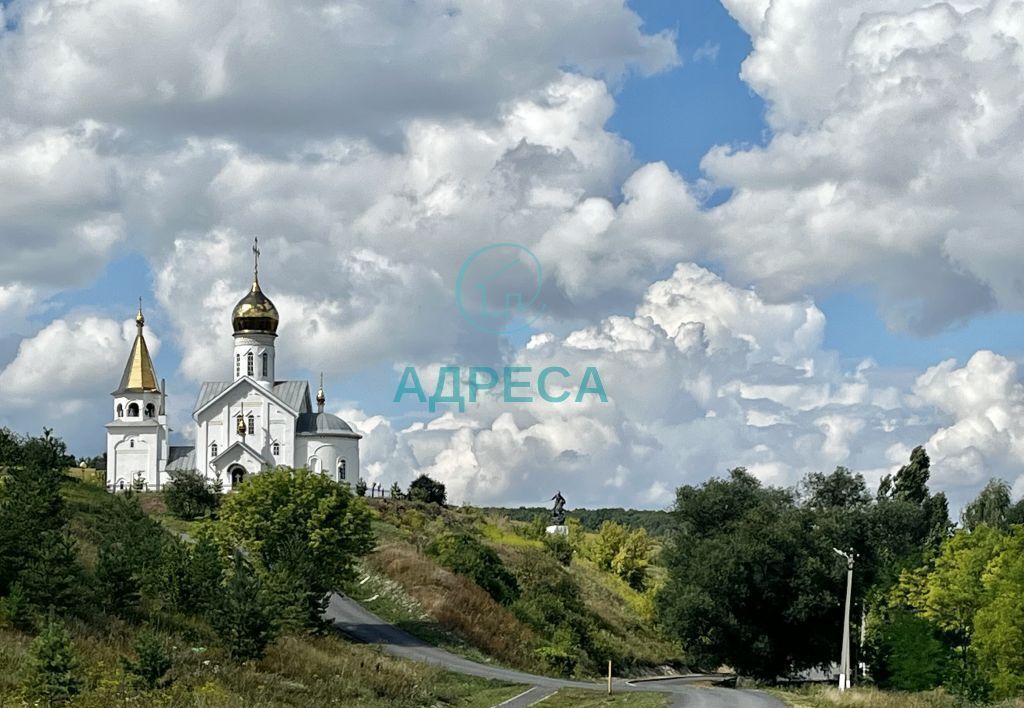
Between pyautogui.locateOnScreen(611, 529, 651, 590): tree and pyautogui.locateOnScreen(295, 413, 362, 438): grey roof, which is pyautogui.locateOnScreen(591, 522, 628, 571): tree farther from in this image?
pyautogui.locateOnScreen(295, 413, 362, 438): grey roof

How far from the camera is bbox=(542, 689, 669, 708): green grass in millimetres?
38875

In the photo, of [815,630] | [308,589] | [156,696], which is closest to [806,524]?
[815,630]

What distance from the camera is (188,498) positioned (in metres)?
82.0

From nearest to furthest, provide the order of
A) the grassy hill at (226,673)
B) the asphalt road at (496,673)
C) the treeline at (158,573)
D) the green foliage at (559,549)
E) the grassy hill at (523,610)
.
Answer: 1. the grassy hill at (226,673)
2. the treeline at (158,573)
3. the asphalt road at (496,673)
4. the grassy hill at (523,610)
5. the green foliage at (559,549)

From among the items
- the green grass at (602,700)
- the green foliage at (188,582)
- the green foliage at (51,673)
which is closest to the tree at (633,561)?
the green grass at (602,700)

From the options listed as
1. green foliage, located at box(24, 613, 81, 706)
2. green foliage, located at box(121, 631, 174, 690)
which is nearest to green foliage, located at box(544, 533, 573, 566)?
green foliage, located at box(121, 631, 174, 690)

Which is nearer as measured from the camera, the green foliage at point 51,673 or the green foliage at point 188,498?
the green foliage at point 51,673

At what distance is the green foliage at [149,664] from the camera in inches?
1161

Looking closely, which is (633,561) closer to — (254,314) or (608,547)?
(608,547)

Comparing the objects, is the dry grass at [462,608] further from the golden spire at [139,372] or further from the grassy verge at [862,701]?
the golden spire at [139,372]

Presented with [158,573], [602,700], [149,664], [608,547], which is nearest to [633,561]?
[608,547]

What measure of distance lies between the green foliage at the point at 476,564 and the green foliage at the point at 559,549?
16.5 meters

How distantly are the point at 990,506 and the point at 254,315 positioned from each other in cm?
A: 6043

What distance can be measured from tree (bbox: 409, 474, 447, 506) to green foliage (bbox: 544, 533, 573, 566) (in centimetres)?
1724
